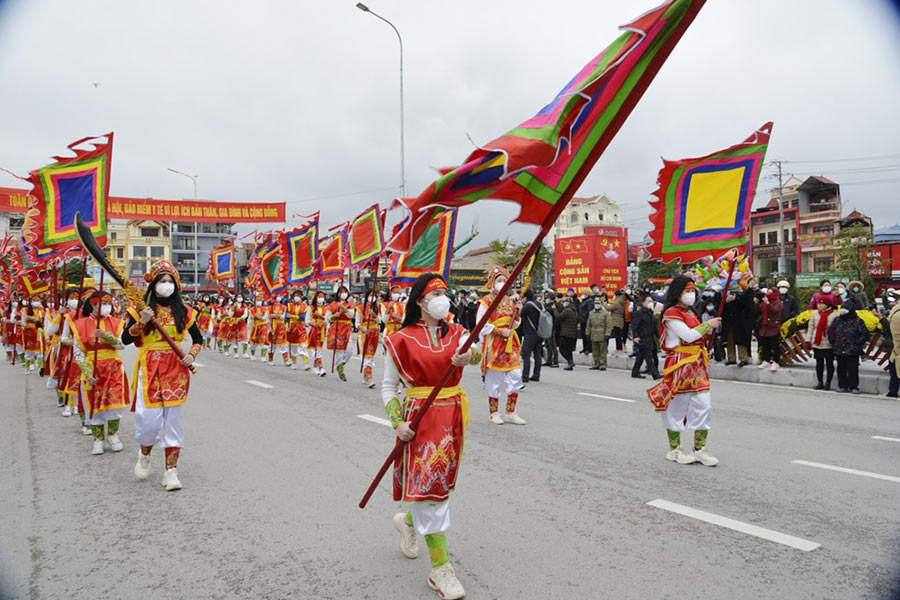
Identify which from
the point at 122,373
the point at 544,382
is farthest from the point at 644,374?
the point at 122,373

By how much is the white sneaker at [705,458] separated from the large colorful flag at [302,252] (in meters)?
10.8

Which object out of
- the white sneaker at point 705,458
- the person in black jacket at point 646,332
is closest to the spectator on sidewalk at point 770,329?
the person in black jacket at point 646,332

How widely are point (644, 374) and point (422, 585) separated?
1065 centimetres

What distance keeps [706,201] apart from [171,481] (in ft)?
19.7

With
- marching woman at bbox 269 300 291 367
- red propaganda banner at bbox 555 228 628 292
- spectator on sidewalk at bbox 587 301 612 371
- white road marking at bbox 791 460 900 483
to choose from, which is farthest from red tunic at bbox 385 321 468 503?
red propaganda banner at bbox 555 228 628 292

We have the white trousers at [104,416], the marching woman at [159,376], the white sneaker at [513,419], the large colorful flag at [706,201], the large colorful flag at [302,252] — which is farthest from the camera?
the large colorful flag at [302,252]

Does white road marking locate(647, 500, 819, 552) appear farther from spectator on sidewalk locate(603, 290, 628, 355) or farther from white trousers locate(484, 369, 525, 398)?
spectator on sidewalk locate(603, 290, 628, 355)

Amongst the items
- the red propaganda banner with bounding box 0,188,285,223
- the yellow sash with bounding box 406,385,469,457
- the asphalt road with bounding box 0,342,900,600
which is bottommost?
the asphalt road with bounding box 0,342,900,600

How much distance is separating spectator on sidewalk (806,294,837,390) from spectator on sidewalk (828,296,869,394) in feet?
0.57

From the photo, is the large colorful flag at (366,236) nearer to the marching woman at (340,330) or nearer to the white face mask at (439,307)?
the marching woman at (340,330)

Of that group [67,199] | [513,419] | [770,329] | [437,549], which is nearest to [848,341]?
[770,329]

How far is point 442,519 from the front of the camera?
3.39 metres

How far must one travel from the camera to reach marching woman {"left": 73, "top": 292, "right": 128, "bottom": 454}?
646 cm

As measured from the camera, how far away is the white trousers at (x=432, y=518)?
11.1 ft
